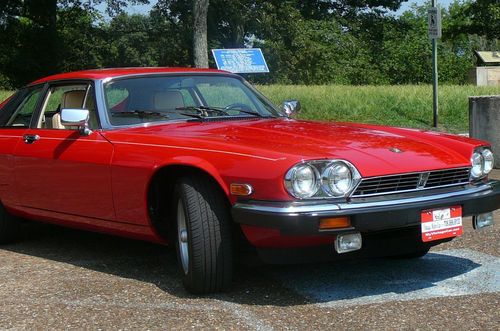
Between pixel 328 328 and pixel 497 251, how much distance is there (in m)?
2.10

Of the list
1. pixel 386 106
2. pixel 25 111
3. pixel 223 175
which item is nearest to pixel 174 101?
pixel 223 175

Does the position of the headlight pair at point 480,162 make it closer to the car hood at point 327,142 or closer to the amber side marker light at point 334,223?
the car hood at point 327,142

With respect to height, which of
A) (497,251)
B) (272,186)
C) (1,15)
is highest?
(1,15)

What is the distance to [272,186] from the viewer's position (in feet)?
12.0

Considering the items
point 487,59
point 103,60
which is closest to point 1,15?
point 103,60

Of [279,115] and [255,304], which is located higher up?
[279,115]

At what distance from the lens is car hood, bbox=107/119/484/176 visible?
149 inches

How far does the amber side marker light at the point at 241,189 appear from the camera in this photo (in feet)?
12.3

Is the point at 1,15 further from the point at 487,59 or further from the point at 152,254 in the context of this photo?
the point at 152,254

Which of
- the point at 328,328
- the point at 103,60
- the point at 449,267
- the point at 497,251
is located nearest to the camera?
the point at 328,328

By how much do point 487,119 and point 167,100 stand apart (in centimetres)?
614

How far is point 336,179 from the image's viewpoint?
3684 mm

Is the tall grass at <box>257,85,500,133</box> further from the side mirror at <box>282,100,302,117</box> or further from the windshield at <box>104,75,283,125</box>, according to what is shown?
the windshield at <box>104,75,283,125</box>

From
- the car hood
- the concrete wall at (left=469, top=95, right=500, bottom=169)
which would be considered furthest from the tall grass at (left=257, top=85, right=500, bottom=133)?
the car hood
